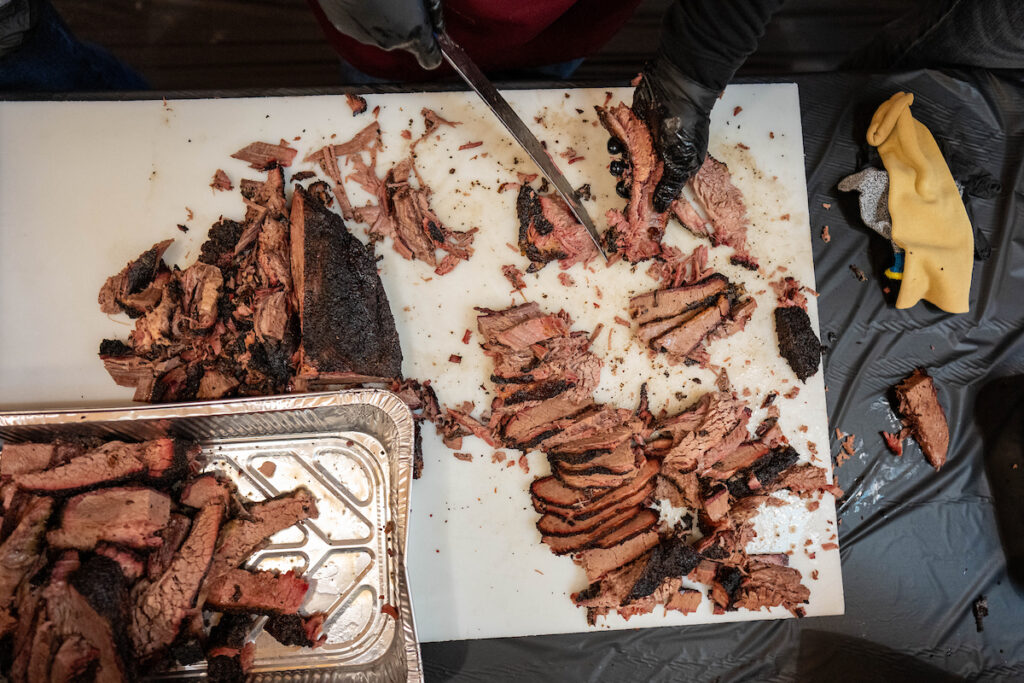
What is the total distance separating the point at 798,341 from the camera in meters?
2.18

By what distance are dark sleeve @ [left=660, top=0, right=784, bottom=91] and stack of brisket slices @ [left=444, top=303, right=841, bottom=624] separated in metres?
0.94

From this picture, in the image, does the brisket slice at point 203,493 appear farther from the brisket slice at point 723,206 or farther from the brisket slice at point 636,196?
the brisket slice at point 723,206

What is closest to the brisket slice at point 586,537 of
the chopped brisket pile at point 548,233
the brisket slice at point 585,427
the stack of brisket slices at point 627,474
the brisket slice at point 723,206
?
the stack of brisket slices at point 627,474

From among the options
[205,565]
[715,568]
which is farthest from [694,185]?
[205,565]

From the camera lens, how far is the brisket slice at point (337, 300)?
6.37 feet

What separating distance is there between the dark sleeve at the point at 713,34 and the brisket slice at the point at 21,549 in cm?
250

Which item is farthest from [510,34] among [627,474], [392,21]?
[627,474]

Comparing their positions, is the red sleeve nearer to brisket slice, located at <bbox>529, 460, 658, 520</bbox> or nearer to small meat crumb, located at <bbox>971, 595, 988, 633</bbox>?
brisket slice, located at <bbox>529, 460, 658, 520</bbox>

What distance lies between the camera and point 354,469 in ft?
7.01

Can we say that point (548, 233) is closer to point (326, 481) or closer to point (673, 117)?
point (673, 117)

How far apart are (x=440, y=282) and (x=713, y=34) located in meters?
1.19

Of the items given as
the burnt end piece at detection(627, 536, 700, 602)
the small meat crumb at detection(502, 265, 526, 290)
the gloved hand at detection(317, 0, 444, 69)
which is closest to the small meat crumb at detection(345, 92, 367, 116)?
the gloved hand at detection(317, 0, 444, 69)

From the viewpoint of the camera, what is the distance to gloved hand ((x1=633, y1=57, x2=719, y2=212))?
1943 mm

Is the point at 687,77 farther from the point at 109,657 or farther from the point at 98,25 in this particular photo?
the point at 98,25
